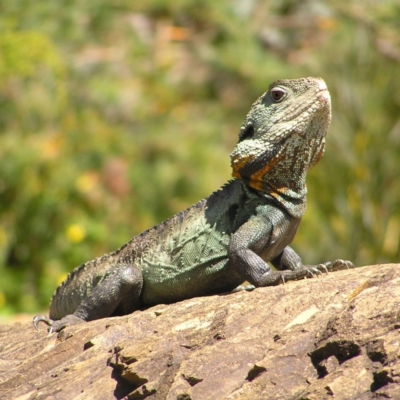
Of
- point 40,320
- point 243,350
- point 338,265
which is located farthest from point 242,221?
point 40,320

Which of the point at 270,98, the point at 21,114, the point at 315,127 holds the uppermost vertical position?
the point at 21,114

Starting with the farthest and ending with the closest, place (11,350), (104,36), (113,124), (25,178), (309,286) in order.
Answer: (104,36), (113,124), (25,178), (11,350), (309,286)

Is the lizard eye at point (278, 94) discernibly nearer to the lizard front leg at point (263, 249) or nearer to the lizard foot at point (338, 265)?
the lizard front leg at point (263, 249)

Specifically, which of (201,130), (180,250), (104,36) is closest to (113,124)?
(201,130)

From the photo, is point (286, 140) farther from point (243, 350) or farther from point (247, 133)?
point (243, 350)

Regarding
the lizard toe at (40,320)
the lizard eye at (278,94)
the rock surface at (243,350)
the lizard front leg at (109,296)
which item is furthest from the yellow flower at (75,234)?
the lizard eye at (278,94)

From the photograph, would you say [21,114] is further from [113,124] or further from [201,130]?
[201,130]

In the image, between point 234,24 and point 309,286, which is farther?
point 234,24
